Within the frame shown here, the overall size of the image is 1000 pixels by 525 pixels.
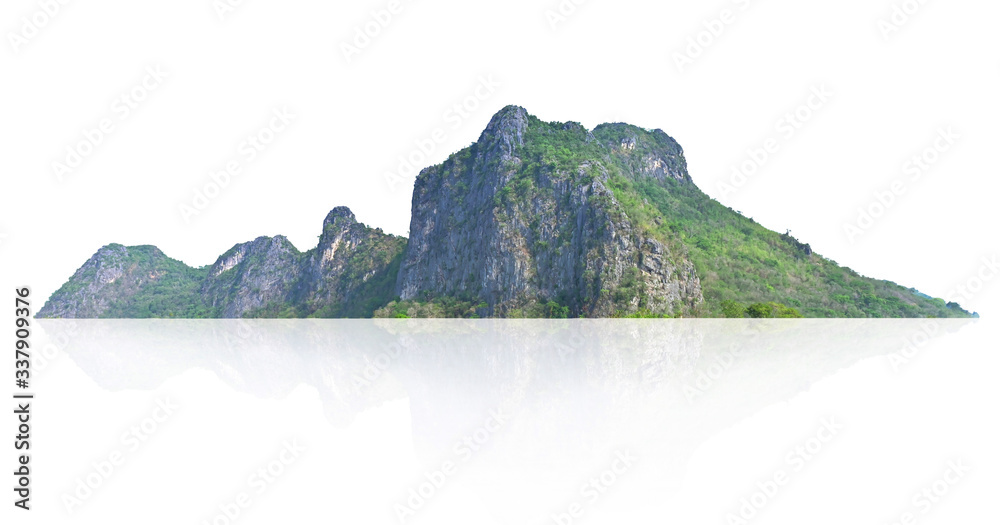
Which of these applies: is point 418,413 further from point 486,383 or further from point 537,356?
point 537,356

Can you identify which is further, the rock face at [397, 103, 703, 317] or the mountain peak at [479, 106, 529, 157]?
the mountain peak at [479, 106, 529, 157]

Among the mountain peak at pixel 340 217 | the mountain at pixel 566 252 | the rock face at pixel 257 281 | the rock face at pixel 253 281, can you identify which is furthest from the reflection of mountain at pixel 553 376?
the rock face at pixel 257 281

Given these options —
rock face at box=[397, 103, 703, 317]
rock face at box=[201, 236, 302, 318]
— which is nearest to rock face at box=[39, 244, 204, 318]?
rock face at box=[201, 236, 302, 318]

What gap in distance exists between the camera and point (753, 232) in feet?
321

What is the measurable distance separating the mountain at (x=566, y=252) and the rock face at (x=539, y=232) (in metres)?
0.19

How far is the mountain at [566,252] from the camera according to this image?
63938 mm

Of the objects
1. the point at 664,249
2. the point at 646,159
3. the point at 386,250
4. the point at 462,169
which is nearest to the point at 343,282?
the point at 386,250

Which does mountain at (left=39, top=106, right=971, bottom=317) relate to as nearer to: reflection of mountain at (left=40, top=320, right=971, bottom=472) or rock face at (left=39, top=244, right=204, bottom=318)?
reflection of mountain at (left=40, top=320, right=971, bottom=472)

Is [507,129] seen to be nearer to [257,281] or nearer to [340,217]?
[340,217]

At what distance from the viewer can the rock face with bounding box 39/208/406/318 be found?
11638cm

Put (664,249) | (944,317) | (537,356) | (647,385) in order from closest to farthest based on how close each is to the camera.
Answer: (647,385)
(537,356)
(664,249)
(944,317)

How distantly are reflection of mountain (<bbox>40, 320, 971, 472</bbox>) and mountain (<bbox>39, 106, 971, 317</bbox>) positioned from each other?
19695 mm

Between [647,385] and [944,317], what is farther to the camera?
[944,317]

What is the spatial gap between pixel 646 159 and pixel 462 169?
1414 inches
